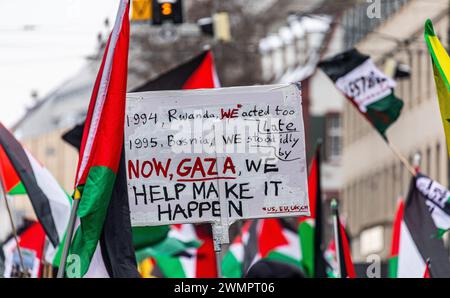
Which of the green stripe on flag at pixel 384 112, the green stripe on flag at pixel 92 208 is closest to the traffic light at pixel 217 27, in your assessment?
the green stripe on flag at pixel 384 112

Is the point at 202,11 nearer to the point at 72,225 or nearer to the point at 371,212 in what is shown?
the point at 371,212

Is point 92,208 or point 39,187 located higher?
point 92,208

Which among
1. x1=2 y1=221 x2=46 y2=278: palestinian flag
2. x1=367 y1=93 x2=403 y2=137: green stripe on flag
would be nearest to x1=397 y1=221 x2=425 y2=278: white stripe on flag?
x1=367 y1=93 x2=403 y2=137: green stripe on flag

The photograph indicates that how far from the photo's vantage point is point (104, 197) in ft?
43.5

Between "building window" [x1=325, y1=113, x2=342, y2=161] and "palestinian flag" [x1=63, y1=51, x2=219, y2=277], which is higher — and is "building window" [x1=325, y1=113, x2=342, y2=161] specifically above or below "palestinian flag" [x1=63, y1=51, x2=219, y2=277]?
below

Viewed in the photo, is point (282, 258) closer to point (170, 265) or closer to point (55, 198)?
point (170, 265)

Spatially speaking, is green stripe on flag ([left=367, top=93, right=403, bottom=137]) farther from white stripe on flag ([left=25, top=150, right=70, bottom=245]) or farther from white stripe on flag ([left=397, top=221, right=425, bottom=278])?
white stripe on flag ([left=25, top=150, right=70, bottom=245])

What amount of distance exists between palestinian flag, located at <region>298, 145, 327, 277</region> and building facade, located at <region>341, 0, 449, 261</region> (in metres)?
22.7

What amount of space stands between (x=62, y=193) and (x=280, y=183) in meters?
3.89

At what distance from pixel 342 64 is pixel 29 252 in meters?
4.32

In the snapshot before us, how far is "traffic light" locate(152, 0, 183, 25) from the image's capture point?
29.9 m

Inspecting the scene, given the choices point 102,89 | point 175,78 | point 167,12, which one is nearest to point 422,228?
point 175,78

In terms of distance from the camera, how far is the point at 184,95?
1361cm
